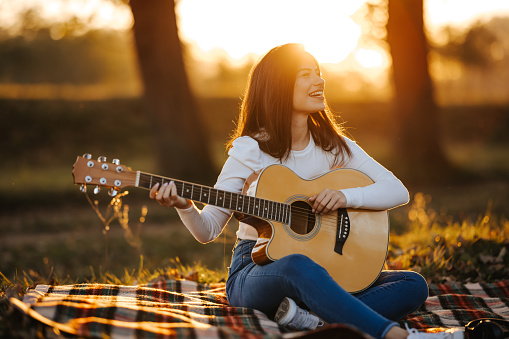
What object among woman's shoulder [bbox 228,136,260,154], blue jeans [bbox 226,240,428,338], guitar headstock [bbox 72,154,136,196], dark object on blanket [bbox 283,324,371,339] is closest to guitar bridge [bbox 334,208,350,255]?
blue jeans [bbox 226,240,428,338]

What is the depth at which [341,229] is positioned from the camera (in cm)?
312

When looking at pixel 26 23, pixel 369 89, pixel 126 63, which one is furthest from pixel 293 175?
pixel 126 63

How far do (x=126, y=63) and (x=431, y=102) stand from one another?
2276 cm

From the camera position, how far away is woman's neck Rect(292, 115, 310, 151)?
3465 millimetres

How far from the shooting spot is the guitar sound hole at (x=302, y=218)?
303 cm

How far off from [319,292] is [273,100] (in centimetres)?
127

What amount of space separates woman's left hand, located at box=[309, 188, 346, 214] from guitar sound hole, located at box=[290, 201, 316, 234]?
47 mm

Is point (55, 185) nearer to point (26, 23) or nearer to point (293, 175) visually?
point (293, 175)

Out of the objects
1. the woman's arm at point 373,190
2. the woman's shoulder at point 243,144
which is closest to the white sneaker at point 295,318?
the woman's arm at point 373,190

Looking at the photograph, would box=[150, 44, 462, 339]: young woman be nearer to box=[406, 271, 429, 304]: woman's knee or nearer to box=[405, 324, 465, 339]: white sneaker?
box=[406, 271, 429, 304]: woman's knee

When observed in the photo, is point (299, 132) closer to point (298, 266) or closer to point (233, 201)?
point (233, 201)

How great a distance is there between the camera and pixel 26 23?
58.7 ft

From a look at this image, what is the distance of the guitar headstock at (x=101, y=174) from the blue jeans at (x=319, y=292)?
33.1 inches

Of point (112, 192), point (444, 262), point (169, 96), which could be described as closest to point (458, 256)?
point (444, 262)
